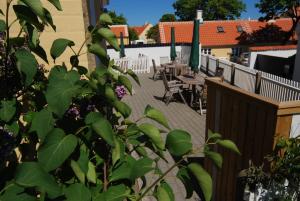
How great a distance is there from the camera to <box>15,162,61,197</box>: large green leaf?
27.3 inches

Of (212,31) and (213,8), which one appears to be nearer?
(212,31)

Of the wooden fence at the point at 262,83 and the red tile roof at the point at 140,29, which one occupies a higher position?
the red tile roof at the point at 140,29

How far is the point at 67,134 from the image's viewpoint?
995 millimetres

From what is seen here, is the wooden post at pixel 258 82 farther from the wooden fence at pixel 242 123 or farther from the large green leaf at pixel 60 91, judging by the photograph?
the large green leaf at pixel 60 91

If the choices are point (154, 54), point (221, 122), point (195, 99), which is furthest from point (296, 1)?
point (221, 122)

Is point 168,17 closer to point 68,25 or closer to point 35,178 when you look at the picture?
point 68,25

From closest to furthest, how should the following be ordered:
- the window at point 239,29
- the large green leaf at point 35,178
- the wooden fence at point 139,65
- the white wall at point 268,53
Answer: the large green leaf at point 35,178 → the wooden fence at point 139,65 → the white wall at point 268,53 → the window at point 239,29

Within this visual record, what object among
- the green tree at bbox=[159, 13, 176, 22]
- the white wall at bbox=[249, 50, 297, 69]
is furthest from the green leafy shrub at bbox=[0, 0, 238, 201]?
the green tree at bbox=[159, 13, 176, 22]

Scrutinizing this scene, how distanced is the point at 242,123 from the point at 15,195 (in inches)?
104

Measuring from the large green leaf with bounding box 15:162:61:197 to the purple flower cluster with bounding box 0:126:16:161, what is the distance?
0.18 meters

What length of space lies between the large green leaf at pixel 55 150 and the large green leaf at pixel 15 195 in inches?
3.5

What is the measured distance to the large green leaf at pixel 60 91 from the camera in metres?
0.84

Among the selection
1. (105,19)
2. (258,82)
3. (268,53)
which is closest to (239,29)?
(268,53)

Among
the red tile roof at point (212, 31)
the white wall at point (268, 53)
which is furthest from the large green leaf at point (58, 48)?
the red tile roof at point (212, 31)
